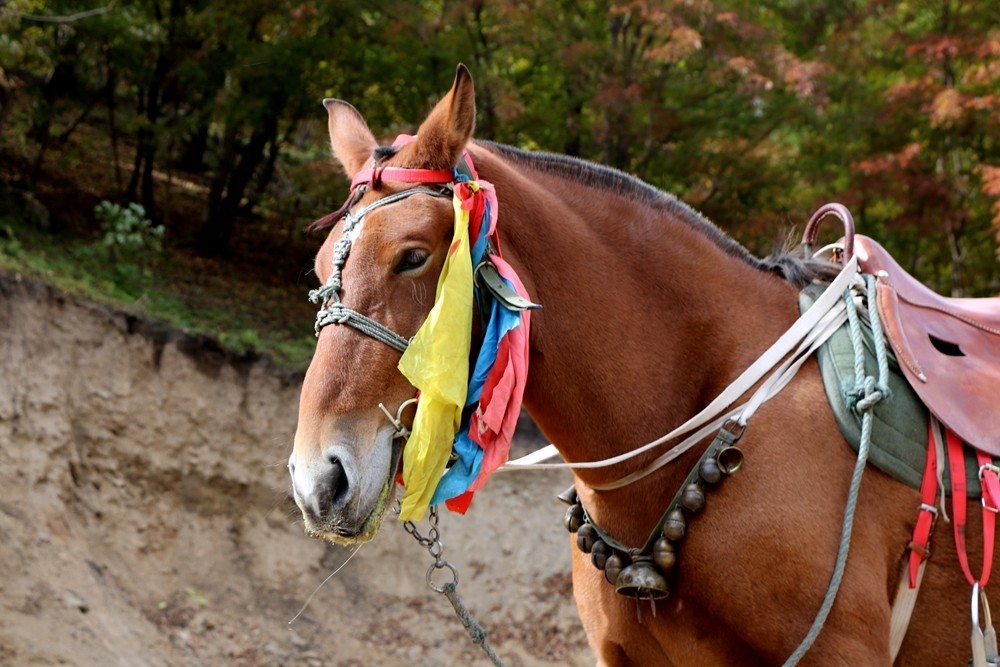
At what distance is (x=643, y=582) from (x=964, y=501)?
37.9 inches

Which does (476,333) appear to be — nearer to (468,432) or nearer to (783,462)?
(468,432)

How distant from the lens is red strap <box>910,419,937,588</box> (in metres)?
2.57

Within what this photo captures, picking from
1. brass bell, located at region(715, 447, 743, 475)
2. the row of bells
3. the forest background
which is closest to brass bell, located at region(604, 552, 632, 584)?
the row of bells

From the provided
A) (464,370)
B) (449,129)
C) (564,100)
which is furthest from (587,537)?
(564,100)

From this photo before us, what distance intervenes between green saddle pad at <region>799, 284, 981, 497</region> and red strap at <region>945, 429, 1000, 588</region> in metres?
0.02

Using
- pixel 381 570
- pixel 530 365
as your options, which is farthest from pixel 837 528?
pixel 381 570

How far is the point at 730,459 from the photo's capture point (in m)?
2.51

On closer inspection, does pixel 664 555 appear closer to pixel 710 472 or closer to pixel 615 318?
pixel 710 472

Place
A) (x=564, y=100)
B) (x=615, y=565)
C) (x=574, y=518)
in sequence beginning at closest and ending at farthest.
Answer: (x=615, y=565) → (x=574, y=518) → (x=564, y=100)

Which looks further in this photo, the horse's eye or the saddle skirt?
the saddle skirt

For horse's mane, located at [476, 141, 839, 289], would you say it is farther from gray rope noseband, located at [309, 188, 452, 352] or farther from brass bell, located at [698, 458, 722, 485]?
brass bell, located at [698, 458, 722, 485]

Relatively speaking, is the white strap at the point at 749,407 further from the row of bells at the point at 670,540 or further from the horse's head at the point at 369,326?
the horse's head at the point at 369,326

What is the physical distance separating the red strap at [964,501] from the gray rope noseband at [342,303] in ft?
5.27

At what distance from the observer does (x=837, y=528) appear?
8.11ft
